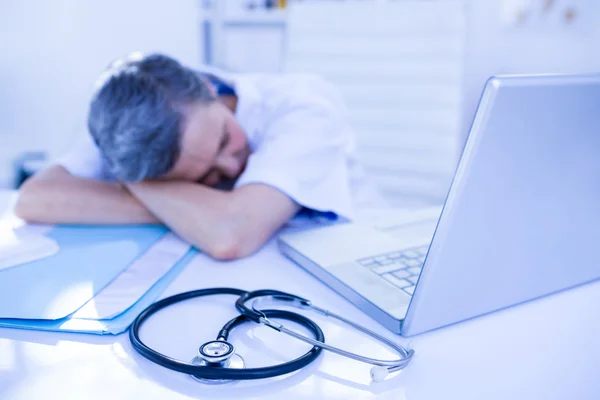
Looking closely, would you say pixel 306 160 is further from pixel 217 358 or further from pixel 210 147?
pixel 217 358

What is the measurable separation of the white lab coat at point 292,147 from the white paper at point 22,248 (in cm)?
24

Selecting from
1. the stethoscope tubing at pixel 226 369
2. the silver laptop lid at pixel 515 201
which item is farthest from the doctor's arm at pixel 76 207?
the silver laptop lid at pixel 515 201

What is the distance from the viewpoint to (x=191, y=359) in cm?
43

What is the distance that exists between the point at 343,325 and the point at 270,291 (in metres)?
0.09

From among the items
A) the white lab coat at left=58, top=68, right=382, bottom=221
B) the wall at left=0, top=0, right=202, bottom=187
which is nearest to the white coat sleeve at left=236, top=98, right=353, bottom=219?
the white lab coat at left=58, top=68, right=382, bottom=221

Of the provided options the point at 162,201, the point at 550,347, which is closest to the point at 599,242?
the point at 550,347

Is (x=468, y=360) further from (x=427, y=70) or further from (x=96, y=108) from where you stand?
(x=427, y=70)

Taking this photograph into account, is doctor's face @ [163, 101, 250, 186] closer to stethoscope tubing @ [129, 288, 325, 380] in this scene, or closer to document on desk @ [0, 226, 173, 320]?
document on desk @ [0, 226, 173, 320]

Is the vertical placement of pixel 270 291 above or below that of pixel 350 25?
below

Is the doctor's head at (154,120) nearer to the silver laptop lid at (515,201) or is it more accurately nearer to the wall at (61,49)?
the silver laptop lid at (515,201)

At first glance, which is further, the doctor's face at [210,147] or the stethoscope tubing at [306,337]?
the doctor's face at [210,147]

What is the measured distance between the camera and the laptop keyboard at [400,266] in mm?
548

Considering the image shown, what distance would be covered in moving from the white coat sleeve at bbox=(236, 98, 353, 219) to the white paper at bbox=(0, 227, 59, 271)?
11.8 inches

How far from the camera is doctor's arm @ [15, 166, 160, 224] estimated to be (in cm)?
81
